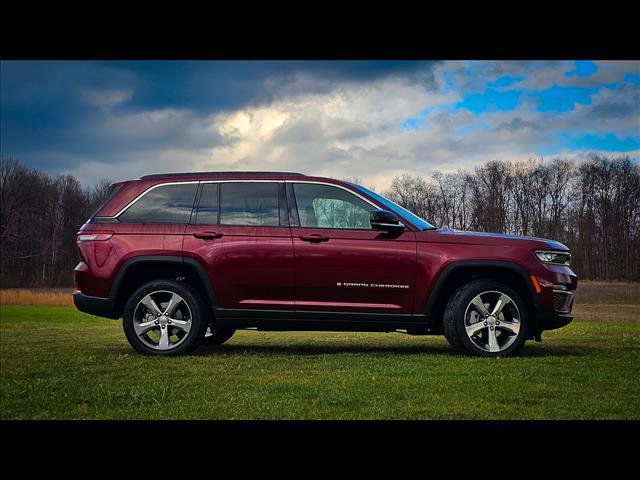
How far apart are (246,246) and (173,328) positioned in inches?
51.7

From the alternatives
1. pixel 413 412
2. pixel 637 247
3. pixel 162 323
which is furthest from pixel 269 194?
Answer: pixel 637 247

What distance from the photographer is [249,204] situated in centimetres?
732

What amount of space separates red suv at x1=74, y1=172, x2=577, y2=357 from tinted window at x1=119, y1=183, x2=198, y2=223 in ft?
0.04

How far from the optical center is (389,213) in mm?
6953

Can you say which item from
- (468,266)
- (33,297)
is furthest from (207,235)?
(33,297)

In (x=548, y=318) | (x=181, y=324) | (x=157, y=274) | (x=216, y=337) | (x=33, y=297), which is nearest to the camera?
(x=548, y=318)

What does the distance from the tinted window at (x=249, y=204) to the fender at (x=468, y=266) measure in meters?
1.89

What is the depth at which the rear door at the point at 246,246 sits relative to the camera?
7.01 metres

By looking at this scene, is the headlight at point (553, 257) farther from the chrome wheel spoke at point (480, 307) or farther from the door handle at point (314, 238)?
the door handle at point (314, 238)

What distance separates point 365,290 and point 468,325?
3.91 ft

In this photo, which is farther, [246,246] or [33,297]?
[33,297]

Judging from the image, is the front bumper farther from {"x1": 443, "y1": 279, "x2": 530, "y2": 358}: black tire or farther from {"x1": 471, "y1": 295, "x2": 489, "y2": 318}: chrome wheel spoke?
{"x1": 471, "y1": 295, "x2": 489, "y2": 318}: chrome wheel spoke

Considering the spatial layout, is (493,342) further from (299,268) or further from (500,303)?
(299,268)

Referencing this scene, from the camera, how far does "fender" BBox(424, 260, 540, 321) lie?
276 inches
